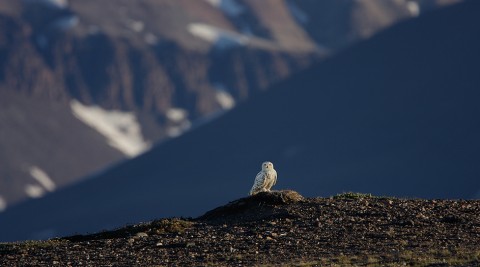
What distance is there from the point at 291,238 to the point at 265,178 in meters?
3.85

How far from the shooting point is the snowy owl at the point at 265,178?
132ft

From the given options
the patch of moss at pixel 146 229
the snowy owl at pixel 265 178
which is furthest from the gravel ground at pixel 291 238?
the snowy owl at pixel 265 178

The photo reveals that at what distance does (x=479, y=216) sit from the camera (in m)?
38.8

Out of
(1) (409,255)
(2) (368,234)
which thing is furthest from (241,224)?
(1) (409,255)

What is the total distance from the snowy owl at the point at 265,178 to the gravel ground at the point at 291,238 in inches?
17.8

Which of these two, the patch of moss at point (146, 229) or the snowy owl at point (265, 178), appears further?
the snowy owl at point (265, 178)

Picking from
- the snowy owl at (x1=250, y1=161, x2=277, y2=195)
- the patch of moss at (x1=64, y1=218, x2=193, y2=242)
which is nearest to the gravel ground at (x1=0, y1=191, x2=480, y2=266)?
the patch of moss at (x1=64, y1=218, x2=193, y2=242)

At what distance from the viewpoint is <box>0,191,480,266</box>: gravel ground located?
3428 centimetres

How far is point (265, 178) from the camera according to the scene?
4047 cm

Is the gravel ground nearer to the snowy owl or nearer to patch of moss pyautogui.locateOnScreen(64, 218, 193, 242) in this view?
patch of moss pyautogui.locateOnScreen(64, 218, 193, 242)

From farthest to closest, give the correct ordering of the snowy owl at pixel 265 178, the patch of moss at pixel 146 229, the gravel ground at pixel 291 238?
the snowy owl at pixel 265 178 < the patch of moss at pixel 146 229 < the gravel ground at pixel 291 238

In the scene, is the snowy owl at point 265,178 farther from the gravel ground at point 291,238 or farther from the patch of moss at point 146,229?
the patch of moss at point 146,229

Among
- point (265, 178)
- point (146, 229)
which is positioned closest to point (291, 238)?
point (265, 178)

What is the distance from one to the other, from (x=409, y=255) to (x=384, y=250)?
3.94ft
